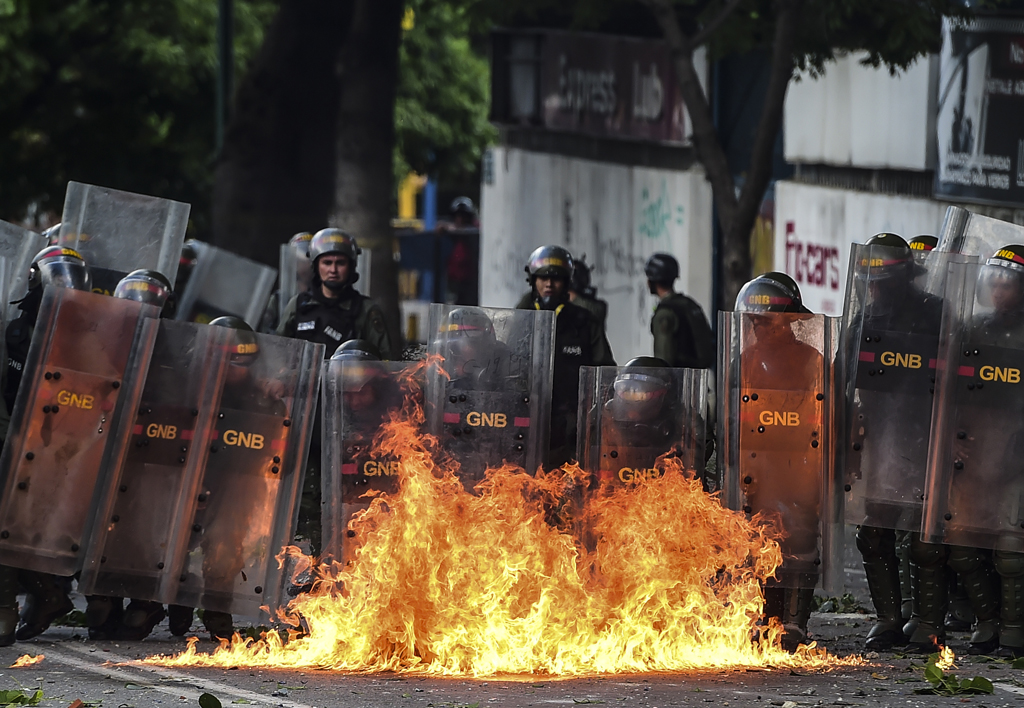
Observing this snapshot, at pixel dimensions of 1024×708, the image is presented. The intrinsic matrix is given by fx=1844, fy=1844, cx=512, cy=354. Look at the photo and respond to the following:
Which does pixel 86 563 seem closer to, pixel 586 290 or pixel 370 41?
pixel 586 290

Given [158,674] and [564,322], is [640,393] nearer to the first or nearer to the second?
[564,322]

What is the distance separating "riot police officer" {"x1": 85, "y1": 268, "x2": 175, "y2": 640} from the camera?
906cm

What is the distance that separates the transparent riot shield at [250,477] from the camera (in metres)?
8.53

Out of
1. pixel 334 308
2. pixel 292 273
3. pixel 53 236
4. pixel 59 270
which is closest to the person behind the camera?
pixel 59 270

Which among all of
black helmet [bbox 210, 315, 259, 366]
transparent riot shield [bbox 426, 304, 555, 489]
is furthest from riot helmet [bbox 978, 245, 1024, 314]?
black helmet [bbox 210, 315, 259, 366]

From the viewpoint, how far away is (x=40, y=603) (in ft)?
29.3

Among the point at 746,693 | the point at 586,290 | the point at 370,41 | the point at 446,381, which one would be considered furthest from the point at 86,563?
the point at 370,41

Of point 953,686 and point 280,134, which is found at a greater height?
point 280,134

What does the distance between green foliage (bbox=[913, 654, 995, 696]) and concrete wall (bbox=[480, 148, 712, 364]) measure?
10.7 m

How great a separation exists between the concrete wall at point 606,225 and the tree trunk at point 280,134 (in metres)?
3.05

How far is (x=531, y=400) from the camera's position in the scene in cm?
852

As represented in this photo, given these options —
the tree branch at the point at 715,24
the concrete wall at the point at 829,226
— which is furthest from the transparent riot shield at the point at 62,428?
the concrete wall at the point at 829,226

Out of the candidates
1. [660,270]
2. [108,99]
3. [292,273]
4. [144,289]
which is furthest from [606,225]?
[144,289]

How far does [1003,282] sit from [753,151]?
16.5 feet
